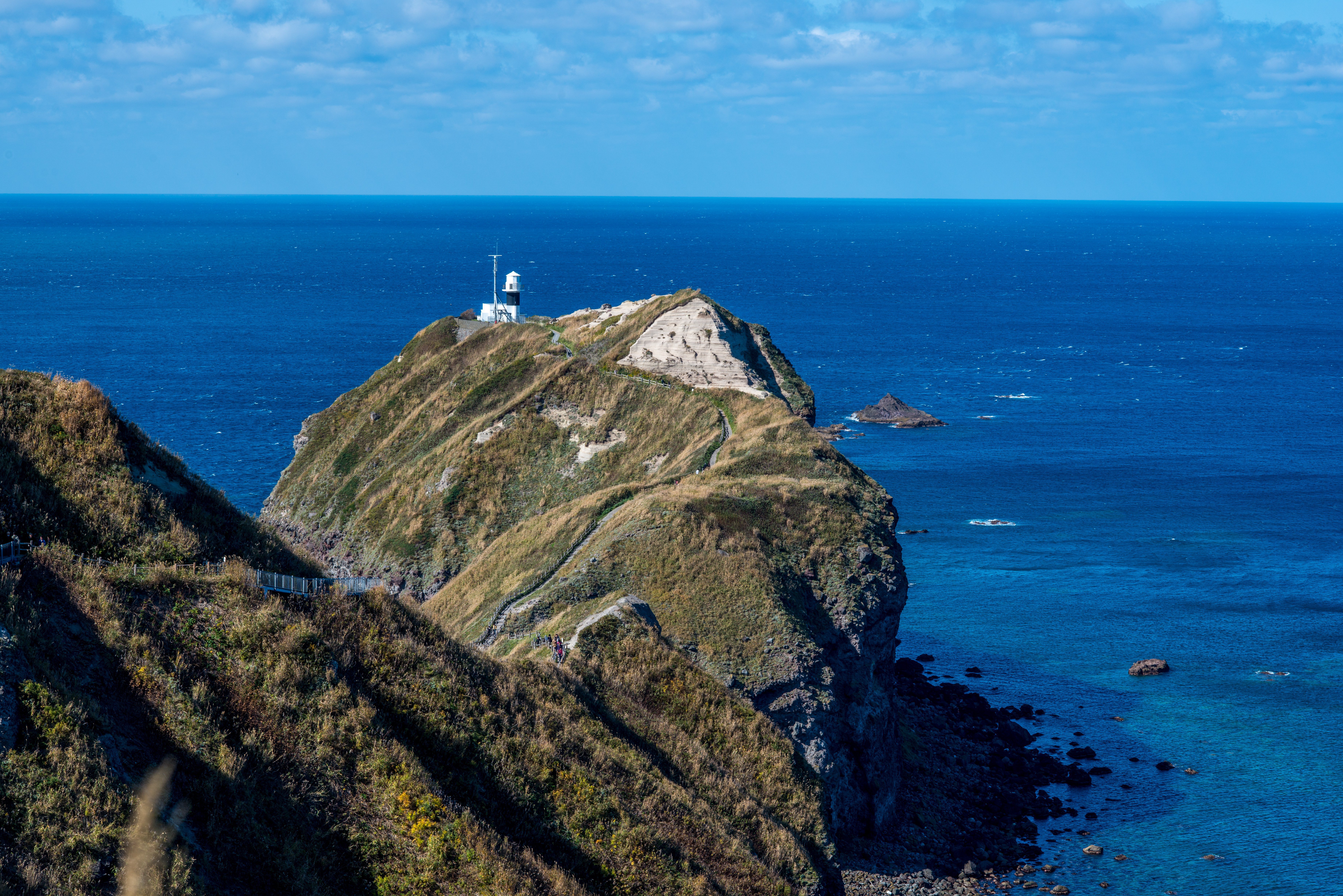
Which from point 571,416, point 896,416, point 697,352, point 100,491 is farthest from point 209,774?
point 896,416

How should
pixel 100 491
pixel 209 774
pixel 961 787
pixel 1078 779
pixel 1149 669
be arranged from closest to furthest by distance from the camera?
1. pixel 209 774
2. pixel 100 491
3. pixel 961 787
4. pixel 1078 779
5. pixel 1149 669

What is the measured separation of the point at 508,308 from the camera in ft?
323

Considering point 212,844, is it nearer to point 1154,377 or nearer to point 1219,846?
point 1219,846

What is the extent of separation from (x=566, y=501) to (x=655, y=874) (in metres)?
44.4

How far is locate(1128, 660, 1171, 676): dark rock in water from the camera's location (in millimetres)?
66938

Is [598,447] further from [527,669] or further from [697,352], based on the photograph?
[527,669]

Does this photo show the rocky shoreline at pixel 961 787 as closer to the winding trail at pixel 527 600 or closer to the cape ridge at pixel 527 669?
the cape ridge at pixel 527 669

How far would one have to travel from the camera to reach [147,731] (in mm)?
20609

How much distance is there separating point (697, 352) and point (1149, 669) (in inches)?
1353

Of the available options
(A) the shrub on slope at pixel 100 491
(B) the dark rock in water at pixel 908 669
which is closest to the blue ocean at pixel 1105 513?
(B) the dark rock in water at pixel 908 669

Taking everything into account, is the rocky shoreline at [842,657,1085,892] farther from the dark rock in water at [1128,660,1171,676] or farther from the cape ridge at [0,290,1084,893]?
the dark rock in water at [1128,660,1171,676]

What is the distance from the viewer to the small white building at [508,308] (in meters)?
97.9

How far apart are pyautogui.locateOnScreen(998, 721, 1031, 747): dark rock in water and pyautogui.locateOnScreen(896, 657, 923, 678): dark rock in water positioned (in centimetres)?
665

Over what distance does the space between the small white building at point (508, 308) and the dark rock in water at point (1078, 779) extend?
190 feet
